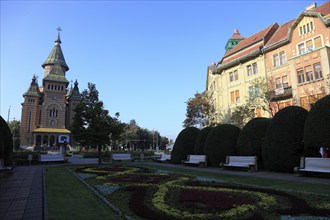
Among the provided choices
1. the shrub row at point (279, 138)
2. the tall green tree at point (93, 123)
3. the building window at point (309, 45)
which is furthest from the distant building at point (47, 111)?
the building window at point (309, 45)

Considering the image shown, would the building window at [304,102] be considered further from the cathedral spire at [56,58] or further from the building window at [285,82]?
the cathedral spire at [56,58]

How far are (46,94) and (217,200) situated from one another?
93.4m

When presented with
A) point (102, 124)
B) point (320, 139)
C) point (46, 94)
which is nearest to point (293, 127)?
point (320, 139)

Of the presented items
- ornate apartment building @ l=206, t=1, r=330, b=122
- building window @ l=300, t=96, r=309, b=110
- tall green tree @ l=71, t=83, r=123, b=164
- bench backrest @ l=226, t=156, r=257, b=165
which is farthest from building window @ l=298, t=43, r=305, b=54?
tall green tree @ l=71, t=83, r=123, b=164

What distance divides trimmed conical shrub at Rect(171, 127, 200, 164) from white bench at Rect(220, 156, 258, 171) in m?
6.23

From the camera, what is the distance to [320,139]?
13469 mm

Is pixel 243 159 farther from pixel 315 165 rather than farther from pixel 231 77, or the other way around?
pixel 231 77

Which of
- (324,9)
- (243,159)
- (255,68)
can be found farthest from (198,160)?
(324,9)

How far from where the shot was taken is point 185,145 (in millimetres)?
24781

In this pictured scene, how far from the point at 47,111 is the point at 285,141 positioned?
87.8 meters

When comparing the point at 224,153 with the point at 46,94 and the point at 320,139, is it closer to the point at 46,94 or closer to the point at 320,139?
the point at 320,139

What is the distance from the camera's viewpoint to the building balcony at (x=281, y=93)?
33.7 metres

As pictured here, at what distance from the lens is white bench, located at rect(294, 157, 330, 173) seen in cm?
1252

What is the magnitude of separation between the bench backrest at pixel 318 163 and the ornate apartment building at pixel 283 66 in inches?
661
